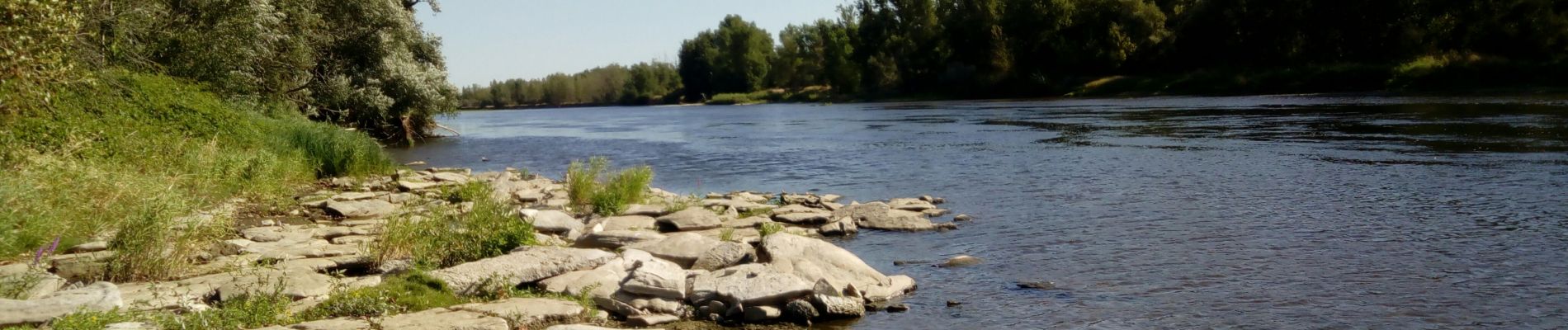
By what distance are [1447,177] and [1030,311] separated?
38.1ft

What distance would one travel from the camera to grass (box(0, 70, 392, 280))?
29.9ft

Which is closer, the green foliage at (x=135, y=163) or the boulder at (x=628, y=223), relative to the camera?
the green foliage at (x=135, y=163)

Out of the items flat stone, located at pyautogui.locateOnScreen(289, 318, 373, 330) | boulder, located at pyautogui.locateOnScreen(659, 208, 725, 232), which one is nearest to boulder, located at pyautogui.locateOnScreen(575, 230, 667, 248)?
boulder, located at pyautogui.locateOnScreen(659, 208, 725, 232)

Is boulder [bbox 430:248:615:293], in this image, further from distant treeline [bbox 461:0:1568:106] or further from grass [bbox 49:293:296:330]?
distant treeline [bbox 461:0:1568:106]

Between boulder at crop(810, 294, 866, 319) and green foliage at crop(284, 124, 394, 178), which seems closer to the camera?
boulder at crop(810, 294, 866, 319)

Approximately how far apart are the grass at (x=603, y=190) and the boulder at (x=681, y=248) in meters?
3.75

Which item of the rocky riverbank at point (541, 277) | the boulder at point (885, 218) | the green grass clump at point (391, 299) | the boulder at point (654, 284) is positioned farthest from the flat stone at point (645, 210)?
the green grass clump at point (391, 299)

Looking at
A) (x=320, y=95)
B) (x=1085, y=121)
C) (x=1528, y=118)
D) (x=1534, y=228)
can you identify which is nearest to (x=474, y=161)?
(x=320, y=95)

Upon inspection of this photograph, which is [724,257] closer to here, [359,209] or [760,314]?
[760,314]

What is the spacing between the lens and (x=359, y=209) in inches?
564

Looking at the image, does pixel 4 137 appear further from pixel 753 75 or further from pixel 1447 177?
pixel 753 75

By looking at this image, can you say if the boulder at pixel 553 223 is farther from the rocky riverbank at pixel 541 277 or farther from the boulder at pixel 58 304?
the boulder at pixel 58 304

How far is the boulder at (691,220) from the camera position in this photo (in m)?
13.1

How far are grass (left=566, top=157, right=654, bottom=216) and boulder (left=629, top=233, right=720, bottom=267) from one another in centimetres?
375
